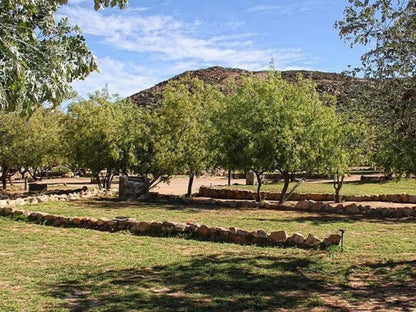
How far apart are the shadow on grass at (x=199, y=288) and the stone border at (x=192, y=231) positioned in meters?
1.87

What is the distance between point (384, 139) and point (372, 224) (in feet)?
26.7

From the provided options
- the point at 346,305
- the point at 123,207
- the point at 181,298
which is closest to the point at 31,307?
the point at 181,298

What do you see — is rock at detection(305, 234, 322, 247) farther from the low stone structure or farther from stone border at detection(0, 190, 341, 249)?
the low stone structure

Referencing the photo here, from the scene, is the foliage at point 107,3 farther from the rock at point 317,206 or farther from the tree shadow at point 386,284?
the rock at point 317,206

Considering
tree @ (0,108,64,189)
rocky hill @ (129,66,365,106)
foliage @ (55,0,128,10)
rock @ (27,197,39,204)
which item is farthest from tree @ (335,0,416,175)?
rocky hill @ (129,66,365,106)

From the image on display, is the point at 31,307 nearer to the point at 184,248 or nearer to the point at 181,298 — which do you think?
the point at 181,298

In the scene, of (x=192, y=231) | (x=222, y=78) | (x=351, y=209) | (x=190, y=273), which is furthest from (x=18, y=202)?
(x=222, y=78)

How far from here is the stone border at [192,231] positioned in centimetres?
1170

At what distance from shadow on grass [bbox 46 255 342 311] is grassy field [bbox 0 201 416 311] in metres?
0.02

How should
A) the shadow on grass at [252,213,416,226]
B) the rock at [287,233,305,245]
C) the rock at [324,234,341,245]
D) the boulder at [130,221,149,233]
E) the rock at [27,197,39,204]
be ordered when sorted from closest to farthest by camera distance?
1. the rock at [324,234,341,245]
2. the rock at [287,233,305,245]
3. the boulder at [130,221,149,233]
4. the shadow on grass at [252,213,416,226]
5. the rock at [27,197,39,204]

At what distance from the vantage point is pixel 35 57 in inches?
211

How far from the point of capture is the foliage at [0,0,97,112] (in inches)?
185

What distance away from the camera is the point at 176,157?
2483cm

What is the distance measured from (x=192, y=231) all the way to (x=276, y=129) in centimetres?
956
